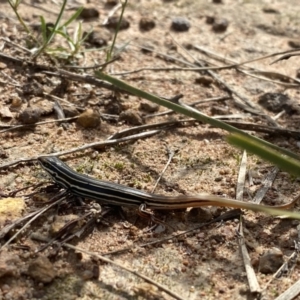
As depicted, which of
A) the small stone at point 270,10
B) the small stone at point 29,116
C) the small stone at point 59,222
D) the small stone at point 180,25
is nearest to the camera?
the small stone at point 59,222

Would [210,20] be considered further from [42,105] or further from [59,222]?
[59,222]

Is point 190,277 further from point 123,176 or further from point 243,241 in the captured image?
point 123,176

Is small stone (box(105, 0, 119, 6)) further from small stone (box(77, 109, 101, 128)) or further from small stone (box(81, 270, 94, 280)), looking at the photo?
small stone (box(81, 270, 94, 280))

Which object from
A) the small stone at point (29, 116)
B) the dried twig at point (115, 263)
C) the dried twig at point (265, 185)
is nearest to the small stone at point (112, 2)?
the small stone at point (29, 116)

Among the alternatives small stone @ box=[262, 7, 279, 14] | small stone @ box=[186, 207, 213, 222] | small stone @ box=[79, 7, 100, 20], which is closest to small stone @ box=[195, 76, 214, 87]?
small stone @ box=[79, 7, 100, 20]

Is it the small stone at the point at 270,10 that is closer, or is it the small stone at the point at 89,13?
the small stone at the point at 89,13

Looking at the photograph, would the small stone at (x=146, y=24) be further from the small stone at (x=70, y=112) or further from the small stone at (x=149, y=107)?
the small stone at (x=70, y=112)

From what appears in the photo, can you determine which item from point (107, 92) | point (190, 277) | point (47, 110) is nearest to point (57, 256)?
point (190, 277)
